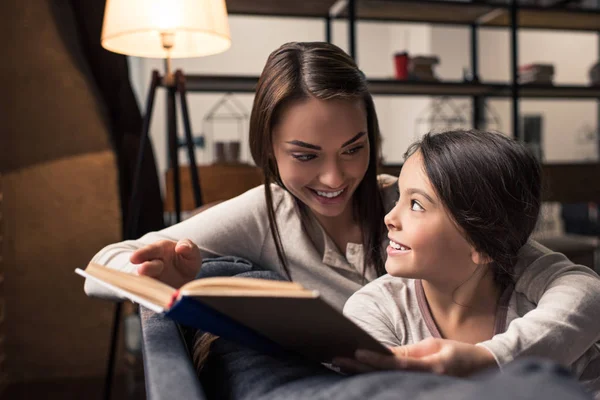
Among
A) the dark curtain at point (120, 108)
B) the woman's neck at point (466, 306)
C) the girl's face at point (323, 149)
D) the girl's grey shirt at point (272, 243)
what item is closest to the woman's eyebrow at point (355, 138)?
the girl's face at point (323, 149)

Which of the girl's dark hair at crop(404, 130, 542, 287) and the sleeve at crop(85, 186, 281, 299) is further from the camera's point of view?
the sleeve at crop(85, 186, 281, 299)

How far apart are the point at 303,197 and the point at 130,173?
1.60 m

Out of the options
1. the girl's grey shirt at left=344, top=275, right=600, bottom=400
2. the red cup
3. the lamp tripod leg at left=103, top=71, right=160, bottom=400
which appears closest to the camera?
the girl's grey shirt at left=344, top=275, right=600, bottom=400

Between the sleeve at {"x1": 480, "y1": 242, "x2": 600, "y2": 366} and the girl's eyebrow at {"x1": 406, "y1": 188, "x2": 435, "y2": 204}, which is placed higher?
the girl's eyebrow at {"x1": 406, "y1": 188, "x2": 435, "y2": 204}

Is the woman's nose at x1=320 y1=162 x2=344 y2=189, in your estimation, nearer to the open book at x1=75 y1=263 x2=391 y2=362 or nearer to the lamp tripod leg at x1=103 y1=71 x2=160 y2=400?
the open book at x1=75 y1=263 x2=391 y2=362

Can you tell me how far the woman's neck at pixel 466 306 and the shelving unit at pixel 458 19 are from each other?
2.20 m

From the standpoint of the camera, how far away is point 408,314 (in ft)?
3.28

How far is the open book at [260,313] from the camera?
591 millimetres

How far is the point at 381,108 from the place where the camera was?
22.2ft

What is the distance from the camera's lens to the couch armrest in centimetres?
62

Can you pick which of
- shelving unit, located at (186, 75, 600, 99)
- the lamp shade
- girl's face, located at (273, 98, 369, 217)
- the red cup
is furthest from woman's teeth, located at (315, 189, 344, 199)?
the red cup

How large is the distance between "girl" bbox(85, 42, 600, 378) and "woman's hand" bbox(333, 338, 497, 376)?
284 millimetres

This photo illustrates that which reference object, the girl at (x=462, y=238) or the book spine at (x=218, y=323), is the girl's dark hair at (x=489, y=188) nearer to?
the girl at (x=462, y=238)

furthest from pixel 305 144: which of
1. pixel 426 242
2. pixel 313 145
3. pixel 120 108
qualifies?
pixel 120 108
